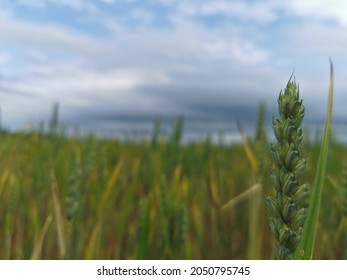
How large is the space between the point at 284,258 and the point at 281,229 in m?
0.02

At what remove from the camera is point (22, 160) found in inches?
87.4

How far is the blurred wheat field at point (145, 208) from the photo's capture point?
1099mm

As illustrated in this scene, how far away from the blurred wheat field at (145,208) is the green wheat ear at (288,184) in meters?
0.62

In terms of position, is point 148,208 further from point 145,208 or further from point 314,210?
point 314,210

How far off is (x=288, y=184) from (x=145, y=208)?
28.7 inches

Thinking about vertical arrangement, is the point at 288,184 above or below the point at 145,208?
above

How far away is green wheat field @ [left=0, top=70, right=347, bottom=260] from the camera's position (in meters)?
1.10

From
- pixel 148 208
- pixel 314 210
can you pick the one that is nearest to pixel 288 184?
pixel 314 210

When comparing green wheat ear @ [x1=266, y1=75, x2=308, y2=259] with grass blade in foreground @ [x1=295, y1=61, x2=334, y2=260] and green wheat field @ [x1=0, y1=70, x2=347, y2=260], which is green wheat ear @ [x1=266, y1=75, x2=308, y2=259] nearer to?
grass blade in foreground @ [x1=295, y1=61, x2=334, y2=260]

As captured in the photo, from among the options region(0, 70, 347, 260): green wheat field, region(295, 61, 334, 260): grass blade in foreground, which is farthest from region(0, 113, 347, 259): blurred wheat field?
region(295, 61, 334, 260): grass blade in foreground

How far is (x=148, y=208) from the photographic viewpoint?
103 centimetres

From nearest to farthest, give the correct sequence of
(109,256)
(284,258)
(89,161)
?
(284,258) → (109,256) → (89,161)
